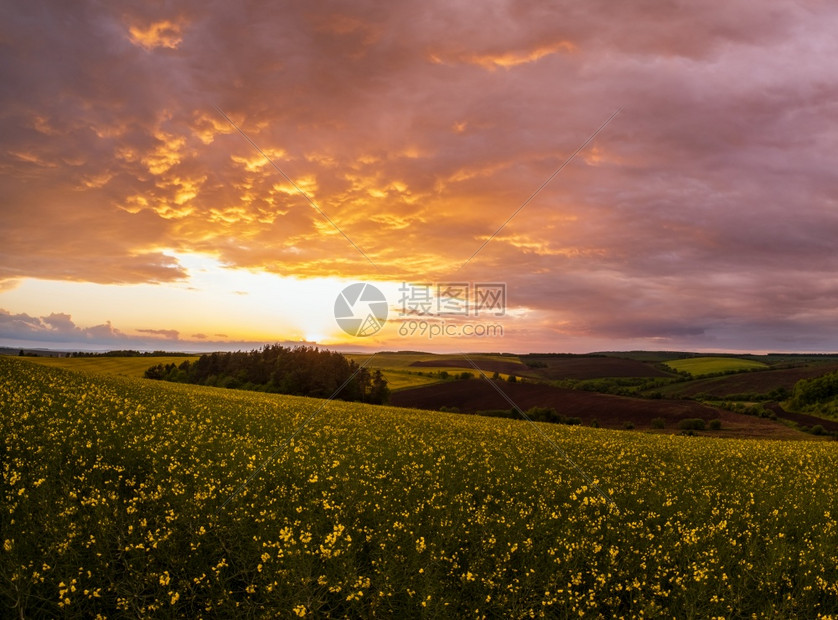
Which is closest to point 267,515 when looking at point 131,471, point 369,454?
point 131,471

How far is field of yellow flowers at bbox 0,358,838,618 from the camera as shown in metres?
7.22

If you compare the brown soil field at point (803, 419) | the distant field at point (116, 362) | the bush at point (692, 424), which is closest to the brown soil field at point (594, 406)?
the bush at point (692, 424)

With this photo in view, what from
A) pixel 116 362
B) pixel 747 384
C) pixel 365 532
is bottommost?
pixel 747 384

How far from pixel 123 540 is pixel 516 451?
469 inches

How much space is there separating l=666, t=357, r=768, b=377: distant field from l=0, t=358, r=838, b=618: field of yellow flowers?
410ft

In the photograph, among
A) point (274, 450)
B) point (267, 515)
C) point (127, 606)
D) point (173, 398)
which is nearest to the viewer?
point (127, 606)

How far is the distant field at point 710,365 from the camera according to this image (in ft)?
414

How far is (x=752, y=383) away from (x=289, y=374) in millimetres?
87997

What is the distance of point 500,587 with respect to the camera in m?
8.00

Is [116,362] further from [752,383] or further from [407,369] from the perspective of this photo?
[752,383]

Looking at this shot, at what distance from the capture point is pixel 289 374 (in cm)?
7862

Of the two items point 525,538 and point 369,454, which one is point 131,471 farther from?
point 525,538

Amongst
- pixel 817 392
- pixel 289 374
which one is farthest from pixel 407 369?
pixel 817 392

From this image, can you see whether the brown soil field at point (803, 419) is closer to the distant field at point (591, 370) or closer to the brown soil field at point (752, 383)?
the brown soil field at point (752, 383)
